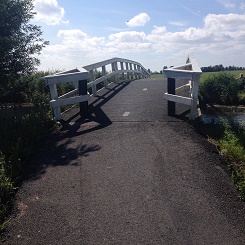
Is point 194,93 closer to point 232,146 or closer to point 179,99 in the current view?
point 179,99

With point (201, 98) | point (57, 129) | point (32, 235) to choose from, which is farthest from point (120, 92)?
point (32, 235)

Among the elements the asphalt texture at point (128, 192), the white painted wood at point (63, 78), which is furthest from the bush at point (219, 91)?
the white painted wood at point (63, 78)

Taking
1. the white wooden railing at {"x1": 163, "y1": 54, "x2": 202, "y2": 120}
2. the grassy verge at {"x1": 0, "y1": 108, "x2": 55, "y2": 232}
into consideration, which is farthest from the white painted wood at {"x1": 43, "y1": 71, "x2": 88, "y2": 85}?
the white wooden railing at {"x1": 163, "y1": 54, "x2": 202, "y2": 120}

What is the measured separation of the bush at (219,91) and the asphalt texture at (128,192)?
5585 mm

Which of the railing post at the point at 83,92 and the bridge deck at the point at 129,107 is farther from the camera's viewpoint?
the railing post at the point at 83,92

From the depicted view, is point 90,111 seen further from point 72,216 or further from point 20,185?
point 72,216

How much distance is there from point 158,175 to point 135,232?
4.59 feet

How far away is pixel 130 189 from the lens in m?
4.46

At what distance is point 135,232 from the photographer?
11.7ft

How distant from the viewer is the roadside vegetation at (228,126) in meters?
4.98

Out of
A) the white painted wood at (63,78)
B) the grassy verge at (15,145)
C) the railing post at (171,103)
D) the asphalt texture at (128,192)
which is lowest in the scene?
the asphalt texture at (128,192)

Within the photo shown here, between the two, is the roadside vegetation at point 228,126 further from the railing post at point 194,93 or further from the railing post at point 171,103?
the railing post at point 171,103

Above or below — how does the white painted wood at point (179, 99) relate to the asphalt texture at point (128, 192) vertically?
above

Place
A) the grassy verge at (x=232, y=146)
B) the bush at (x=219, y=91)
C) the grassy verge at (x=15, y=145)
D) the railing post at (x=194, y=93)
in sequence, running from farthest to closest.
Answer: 1. the bush at (x=219, y=91)
2. the railing post at (x=194, y=93)
3. the grassy verge at (x=232, y=146)
4. the grassy verge at (x=15, y=145)
